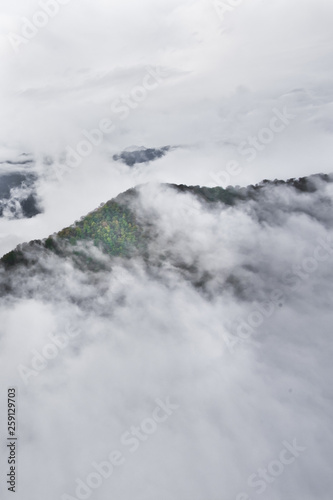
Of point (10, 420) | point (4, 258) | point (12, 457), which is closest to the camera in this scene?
point (10, 420)

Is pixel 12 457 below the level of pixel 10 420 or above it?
below

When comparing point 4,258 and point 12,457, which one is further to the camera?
point 4,258

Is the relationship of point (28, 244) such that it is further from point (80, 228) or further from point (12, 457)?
point (12, 457)

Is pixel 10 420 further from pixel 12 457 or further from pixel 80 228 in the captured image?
pixel 80 228

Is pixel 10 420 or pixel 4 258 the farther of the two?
pixel 4 258

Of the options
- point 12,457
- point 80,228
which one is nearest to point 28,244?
point 80,228

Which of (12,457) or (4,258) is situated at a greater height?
(4,258)

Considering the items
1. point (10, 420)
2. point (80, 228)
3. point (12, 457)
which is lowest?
point (12, 457)

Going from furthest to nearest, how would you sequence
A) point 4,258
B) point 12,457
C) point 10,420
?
point 4,258 < point 12,457 < point 10,420

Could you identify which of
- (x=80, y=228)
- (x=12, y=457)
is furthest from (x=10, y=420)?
(x=80, y=228)
